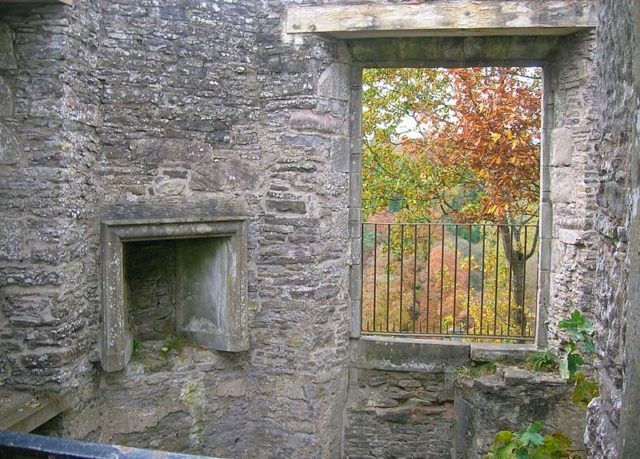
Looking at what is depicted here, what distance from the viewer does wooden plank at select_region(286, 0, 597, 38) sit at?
4.38 meters

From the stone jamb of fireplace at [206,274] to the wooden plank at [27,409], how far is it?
453 millimetres

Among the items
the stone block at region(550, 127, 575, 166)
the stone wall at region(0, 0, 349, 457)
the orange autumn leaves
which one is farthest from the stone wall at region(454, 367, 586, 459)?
the orange autumn leaves

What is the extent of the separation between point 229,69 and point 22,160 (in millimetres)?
1677

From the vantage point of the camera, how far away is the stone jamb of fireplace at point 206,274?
4.23 metres

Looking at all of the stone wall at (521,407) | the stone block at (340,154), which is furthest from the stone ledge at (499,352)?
the stone block at (340,154)

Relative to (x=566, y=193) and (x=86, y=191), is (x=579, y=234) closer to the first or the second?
(x=566, y=193)

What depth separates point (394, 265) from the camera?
37.2 ft

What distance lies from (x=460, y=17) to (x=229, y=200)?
226 centimetres

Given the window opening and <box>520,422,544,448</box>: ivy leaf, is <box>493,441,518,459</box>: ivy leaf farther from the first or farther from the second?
the window opening

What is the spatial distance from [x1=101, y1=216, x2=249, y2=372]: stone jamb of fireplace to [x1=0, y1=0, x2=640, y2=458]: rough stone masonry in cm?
9

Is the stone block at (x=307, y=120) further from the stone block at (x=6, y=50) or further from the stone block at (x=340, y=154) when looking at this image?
the stone block at (x=6, y=50)

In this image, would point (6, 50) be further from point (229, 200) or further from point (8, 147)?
point (229, 200)

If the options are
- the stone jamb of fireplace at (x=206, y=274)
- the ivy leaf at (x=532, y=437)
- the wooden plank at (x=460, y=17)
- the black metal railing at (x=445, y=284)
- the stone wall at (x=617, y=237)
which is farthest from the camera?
the black metal railing at (x=445, y=284)

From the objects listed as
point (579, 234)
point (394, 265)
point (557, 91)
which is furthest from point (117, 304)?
point (394, 265)
